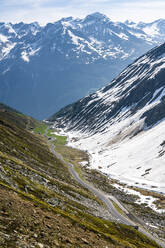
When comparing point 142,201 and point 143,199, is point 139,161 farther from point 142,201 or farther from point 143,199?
point 142,201

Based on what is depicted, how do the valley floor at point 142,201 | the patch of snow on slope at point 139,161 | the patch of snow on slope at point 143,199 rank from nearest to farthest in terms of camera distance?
1. the valley floor at point 142,201
2. the patch of snow on slope at point 143,199
3. the patch of snow on slope at point 139,161

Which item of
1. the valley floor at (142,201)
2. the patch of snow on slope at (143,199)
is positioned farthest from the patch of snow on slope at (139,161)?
the patch of snow on slope at (143,199)

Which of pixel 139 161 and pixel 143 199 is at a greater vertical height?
pixel 143 199

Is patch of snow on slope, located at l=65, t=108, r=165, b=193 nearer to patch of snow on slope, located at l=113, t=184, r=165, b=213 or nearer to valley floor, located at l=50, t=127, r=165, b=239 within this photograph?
valley floor, located at l=50, t=127, r=165, b=239

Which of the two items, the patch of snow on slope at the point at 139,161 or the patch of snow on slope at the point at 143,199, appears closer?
the patch of snow on slope at the point at 143,199

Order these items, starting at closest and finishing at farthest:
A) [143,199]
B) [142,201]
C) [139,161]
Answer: [142,201] → [143,199] → [139,161]

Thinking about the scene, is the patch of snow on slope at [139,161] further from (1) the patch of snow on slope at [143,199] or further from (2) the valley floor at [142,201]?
(1) the patch of snow on slope at [143,199]

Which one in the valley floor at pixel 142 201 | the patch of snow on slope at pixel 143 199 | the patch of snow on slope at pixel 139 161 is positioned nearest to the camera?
the valley floor at pixel 142 201

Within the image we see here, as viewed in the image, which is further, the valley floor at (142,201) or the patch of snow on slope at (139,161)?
the patch of snow on slope at (139,161)

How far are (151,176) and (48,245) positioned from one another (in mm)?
101458

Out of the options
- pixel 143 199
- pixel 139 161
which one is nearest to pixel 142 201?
pixel 143 199

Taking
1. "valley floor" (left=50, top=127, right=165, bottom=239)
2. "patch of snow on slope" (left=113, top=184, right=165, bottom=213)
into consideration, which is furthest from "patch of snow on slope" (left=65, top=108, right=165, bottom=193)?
"patch of snow on slope" (left=113, top=184, right=165, bottom=213)

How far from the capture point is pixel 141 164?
13812 centimetres

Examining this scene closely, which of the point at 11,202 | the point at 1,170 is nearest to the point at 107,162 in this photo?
the point at 1,170
